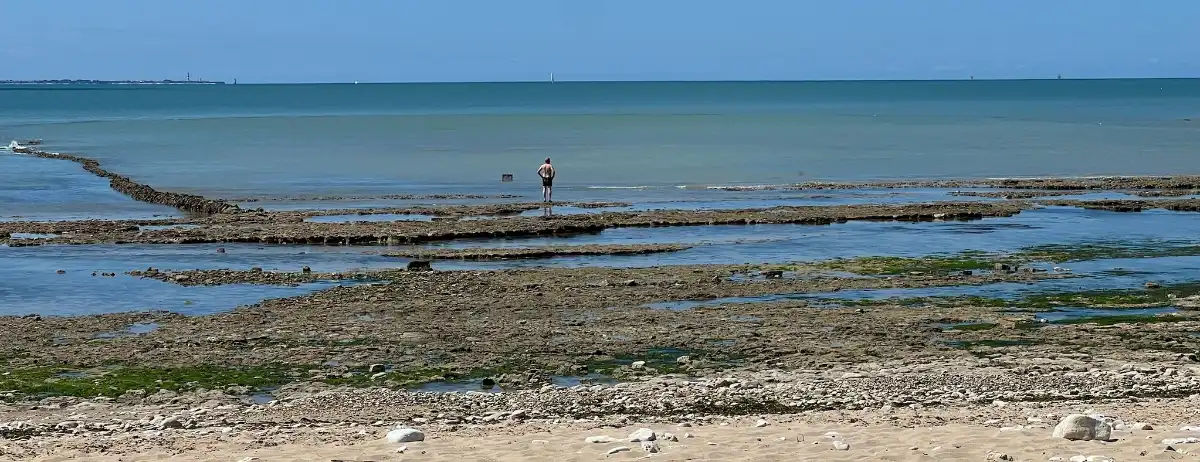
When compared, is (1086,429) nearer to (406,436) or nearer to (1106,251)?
(406,436)

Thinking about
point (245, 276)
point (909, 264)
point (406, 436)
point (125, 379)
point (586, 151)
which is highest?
point (586, 151)

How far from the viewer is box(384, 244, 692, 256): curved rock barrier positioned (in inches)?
1182

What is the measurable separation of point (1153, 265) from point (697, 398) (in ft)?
52.6

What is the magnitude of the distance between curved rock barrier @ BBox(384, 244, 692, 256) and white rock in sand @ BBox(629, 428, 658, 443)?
55.1 feet

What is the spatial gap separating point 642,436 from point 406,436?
2169mm

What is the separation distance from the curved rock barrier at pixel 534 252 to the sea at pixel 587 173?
0.69 metres

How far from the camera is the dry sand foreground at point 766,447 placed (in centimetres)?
1205

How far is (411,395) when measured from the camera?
52.3ft

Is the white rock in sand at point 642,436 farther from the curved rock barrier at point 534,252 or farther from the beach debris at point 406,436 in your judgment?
the curved rock barrier at point 534,252

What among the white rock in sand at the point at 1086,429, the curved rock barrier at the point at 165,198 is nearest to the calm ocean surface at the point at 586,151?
the curved rock barrier at the point at 165,198

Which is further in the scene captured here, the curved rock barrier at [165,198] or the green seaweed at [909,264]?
the curved rock barrier at [165,198]

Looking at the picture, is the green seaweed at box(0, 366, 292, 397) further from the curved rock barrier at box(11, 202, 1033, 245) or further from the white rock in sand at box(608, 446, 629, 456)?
the curved rock barrier at box(11, 202, 1033, 245)

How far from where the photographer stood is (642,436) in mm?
12938

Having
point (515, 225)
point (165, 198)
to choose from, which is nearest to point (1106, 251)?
point (515, 225)
